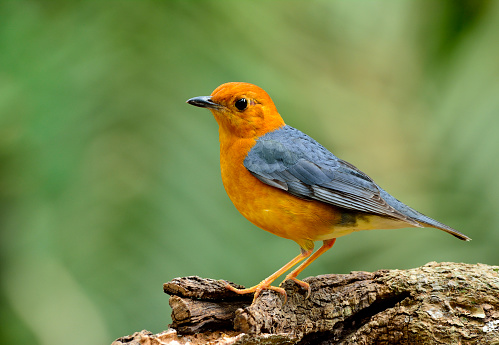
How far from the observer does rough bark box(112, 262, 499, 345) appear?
12.2 ft

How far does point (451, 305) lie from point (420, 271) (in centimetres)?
33

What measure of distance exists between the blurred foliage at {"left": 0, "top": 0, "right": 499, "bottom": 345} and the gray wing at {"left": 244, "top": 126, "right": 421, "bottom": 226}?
1.37 meters

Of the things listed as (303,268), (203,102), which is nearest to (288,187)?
(303,268)

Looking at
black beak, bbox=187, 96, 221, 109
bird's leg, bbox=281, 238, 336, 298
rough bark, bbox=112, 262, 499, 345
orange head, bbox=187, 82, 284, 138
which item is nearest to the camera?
rough bark, bbox=112, 262, 499, 345

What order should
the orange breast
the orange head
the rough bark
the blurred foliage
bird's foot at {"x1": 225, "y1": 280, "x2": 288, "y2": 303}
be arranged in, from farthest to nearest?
the blurred foliage
the orange head
the orange breast
bird's foot at {"x1": 225, "y1": 280, "x2": 288, "y2": 303}
the rough bark

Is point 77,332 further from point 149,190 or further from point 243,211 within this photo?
point 243,211

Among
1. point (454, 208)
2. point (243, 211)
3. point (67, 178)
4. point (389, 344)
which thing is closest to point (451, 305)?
point (389, 344)

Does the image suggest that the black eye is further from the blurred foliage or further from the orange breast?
the blurred foliage

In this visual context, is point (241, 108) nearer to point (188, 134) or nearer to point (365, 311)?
point (188, 134)

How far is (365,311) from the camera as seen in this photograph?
4.04 meters

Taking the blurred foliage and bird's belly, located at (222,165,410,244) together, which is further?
the blurred foliage

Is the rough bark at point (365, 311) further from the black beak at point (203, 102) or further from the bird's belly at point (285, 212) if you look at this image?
the black beak at point (203, 102)

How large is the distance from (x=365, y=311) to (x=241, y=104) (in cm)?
195

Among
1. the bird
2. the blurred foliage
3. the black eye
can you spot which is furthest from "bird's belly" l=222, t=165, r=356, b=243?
the blurred foliage
